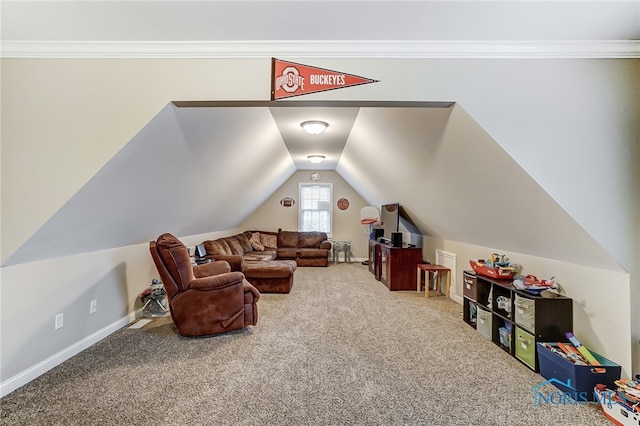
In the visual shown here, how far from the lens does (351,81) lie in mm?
1933

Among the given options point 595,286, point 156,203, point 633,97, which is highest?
point 633,97

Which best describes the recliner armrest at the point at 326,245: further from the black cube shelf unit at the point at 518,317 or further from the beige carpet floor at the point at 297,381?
the black cube shelf unit at the point at 518,317

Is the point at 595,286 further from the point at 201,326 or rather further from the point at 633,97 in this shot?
the point at 201,326

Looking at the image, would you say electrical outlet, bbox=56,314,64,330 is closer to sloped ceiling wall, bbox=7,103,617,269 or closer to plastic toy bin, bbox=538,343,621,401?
sloped ceiling wall, bbox=7,103,617,269

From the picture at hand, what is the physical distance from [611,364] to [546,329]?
404 millimetres

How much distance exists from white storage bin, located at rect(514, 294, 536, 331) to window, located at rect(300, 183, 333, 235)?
609cm

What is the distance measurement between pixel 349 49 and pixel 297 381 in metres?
2.40

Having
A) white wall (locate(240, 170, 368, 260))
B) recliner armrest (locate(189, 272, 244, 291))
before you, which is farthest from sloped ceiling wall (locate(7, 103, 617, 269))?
white wall (locate(240, 170, 368, 260))

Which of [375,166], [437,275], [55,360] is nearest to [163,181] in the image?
[55,360]

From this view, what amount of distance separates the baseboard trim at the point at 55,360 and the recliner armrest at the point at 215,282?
103 centimetres

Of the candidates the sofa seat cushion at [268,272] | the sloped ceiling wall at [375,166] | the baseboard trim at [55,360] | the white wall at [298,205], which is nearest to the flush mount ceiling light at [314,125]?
the sloped ceiling wall at [375,166]

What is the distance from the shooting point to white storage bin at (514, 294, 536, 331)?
8.00 feet

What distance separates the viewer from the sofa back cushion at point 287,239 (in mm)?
7777

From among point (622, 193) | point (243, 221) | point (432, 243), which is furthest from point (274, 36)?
point (243, 221)
